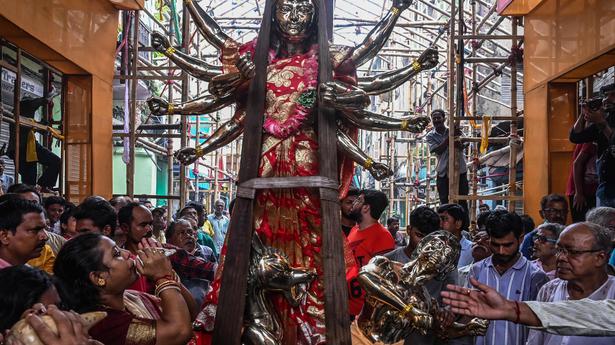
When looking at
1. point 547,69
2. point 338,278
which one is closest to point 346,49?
point 338,278

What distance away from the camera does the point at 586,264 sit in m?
3.40

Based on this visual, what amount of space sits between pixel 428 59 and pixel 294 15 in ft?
2.43

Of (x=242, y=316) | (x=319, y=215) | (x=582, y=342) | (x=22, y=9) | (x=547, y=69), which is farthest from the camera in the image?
(x=547, y=69)

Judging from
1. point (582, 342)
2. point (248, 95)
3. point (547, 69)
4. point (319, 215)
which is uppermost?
point (547, 69)

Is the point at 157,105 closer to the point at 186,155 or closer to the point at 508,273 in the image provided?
the point at 186,155

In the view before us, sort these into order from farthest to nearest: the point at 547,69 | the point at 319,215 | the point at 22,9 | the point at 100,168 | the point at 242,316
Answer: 1. the point at 100,168
2. the point at 547,69
3. the point at 22,9
4. the point at 319,215
5. the point at 242,316

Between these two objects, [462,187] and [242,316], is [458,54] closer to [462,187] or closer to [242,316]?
[462,187]

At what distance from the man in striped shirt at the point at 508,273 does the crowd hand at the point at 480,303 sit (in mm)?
1475

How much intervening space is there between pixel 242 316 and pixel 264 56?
1362mm

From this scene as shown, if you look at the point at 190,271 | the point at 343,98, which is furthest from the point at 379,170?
the point at 190,271

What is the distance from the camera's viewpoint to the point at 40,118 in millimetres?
10133

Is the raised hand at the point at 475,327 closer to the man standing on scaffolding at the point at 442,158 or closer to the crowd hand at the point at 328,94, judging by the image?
the crowd hand at the point at 328,94

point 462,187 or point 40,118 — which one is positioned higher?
point 40,118

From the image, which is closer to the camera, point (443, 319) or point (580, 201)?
point (443, 319)
